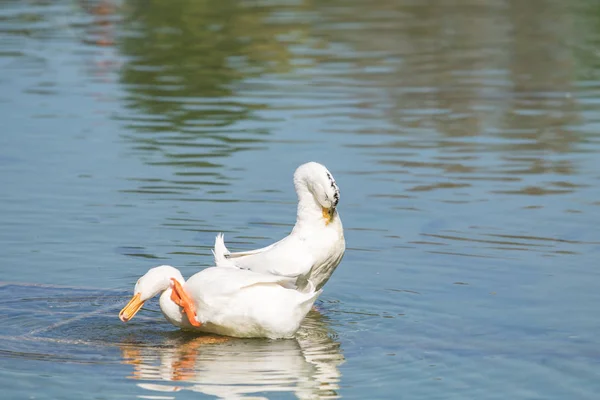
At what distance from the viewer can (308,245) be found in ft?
31.6

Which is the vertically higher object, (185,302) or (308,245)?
(308,245)

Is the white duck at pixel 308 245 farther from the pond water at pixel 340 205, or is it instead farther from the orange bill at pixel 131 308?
the orange bill at pixel 131 308

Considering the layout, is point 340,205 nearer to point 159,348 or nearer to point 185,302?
point 185,302

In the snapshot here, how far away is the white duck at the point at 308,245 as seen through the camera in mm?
9477

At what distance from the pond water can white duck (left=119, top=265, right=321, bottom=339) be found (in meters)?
0.16

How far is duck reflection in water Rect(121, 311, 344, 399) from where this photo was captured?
797 cm

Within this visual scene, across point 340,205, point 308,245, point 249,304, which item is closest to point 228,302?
point 249,304

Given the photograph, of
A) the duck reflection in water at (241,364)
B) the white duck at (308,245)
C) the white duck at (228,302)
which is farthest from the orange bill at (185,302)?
the white duck at (308,245)

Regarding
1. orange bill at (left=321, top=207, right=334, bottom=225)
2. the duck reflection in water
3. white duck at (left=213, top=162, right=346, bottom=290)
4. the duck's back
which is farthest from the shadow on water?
orange bill at (left=321, top=207, right=334, bottom=225)

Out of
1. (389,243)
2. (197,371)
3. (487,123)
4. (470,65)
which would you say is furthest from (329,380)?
(470,65)

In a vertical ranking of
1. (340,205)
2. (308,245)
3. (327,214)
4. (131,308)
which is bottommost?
(340,205)

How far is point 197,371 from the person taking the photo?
27.4ft

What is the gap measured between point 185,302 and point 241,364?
2.49 ft

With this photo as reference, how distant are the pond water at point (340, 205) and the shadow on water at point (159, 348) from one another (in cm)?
2
